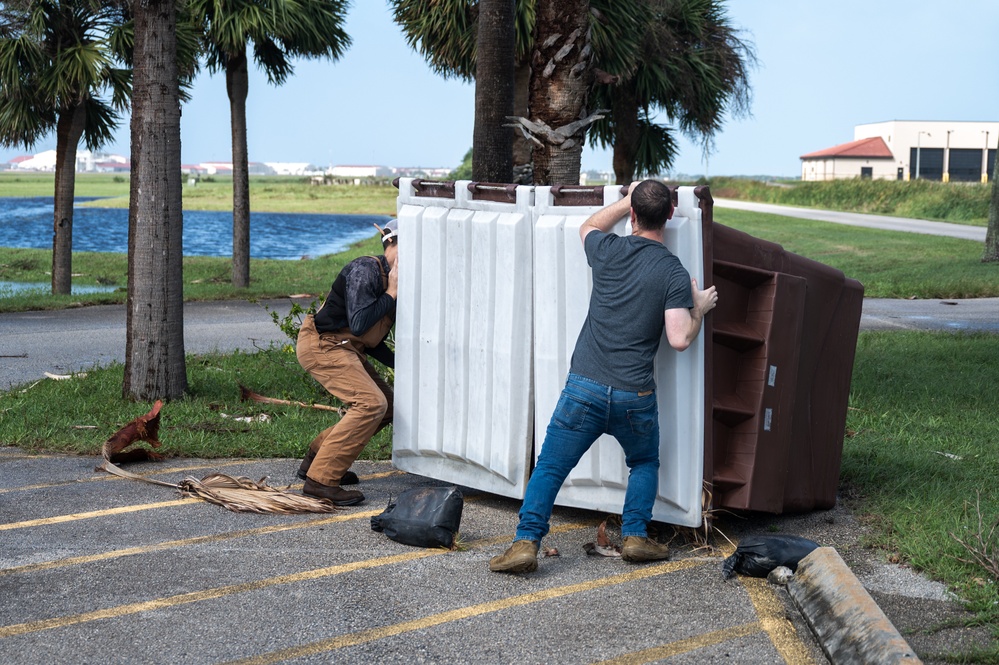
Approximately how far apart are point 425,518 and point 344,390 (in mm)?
1017

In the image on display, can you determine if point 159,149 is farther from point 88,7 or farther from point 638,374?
point 88,7

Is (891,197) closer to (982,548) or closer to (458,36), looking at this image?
(458,36)

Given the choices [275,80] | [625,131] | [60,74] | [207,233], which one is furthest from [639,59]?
[207,233]

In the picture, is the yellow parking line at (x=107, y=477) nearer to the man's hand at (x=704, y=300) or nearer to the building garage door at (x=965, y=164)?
the man's hand at (x=704, y=300)

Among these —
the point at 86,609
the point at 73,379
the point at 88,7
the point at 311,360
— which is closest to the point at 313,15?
the point at 88,7

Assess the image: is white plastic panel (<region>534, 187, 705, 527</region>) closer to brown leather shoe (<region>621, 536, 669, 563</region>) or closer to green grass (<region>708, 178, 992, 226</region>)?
brown leather shoe (<region>621, 536, 669, 563</region>)

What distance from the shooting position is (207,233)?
76562 mm

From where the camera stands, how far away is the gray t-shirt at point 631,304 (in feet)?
16.3

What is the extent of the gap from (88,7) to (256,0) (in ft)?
10.9

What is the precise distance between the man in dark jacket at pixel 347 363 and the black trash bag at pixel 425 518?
62 cm

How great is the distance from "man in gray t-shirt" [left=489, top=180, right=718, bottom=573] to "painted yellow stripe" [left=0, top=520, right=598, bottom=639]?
0.51 metres

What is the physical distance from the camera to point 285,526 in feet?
19.1

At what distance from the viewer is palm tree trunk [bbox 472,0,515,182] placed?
31.8 feet

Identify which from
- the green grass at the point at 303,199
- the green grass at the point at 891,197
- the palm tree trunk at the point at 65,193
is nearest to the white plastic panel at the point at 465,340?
the palm tree trunk at the point at 65,193
